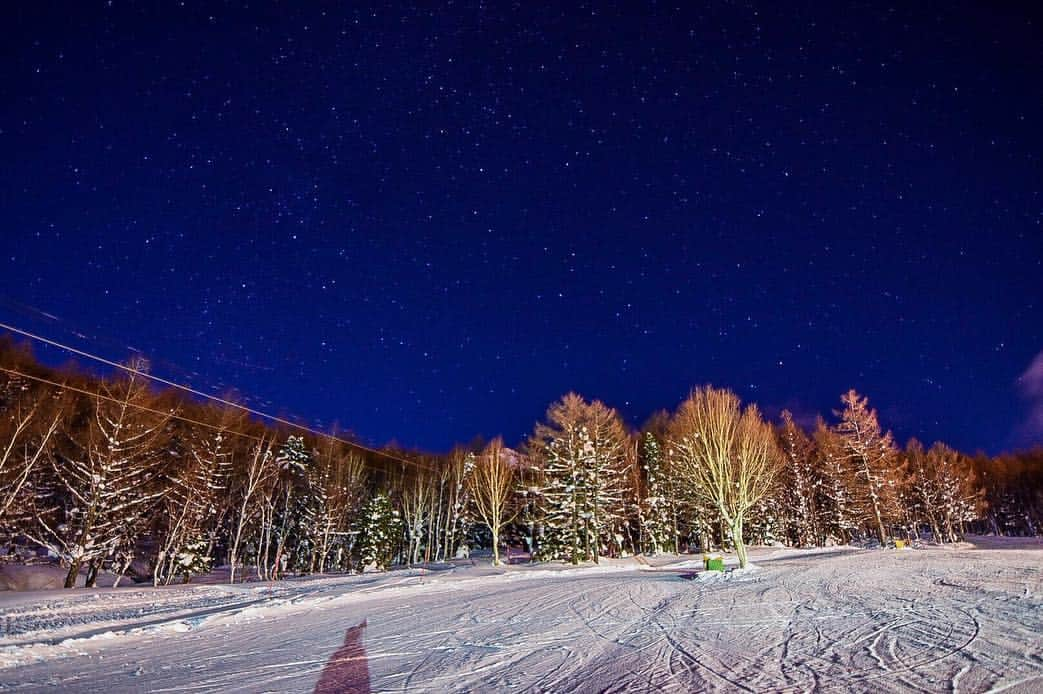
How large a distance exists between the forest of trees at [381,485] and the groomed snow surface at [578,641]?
545 cm

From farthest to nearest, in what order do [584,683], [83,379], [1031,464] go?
1. [1031,464]
2. [83,379]
3. [584,683]

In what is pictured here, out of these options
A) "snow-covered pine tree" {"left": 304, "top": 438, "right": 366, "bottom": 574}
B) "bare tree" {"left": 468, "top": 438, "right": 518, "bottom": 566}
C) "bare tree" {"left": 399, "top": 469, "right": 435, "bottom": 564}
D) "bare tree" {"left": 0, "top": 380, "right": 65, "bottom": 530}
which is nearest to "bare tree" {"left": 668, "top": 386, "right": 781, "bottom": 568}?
"bare tree" {"left": 468, "top": 438, "right": 518, "bottom": 566}

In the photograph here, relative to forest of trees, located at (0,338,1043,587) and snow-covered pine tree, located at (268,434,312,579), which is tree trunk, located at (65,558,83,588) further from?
snow-covered pine tree, located at (268,434,312,579)

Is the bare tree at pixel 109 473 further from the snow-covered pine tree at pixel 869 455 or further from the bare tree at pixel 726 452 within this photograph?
the snow-covered pine tree at pixel 869 455

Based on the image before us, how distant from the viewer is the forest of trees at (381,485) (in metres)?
22.5

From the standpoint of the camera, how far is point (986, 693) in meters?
4.10

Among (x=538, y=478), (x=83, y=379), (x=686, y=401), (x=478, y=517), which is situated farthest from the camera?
(x=478, y=517)

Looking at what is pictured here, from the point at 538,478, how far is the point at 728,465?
17792mm

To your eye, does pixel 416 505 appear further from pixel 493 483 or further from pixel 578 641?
pixel 578 641

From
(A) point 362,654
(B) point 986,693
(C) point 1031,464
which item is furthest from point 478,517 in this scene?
(C) point 1031,464

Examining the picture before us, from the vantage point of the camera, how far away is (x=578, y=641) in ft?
25.2

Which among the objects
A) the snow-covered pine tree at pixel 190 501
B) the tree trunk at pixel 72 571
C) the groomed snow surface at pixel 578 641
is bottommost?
the groomed snow surface at pixel 578 641

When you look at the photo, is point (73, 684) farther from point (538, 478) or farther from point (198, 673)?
point (538, 478)

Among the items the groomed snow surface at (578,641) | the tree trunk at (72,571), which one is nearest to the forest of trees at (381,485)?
the tree trunk at (72,571)
